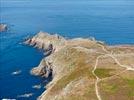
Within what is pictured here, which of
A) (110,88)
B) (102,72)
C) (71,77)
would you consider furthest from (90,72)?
(110,88)

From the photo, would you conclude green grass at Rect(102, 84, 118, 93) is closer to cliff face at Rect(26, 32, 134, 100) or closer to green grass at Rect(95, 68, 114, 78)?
cliff face at Rect(26, 32, 134, 100)

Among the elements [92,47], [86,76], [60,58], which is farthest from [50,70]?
[86,76]

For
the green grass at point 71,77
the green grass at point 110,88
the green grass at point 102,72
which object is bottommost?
the green grass at point 71,77

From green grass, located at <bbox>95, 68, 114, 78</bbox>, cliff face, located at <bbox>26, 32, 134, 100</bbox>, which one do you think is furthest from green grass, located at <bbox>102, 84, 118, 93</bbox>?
green grass, located at <bbox>95, 68, 114, 78</bbox>

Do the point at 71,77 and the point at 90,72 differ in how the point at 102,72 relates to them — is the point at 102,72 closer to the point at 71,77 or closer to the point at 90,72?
the point at 90,72

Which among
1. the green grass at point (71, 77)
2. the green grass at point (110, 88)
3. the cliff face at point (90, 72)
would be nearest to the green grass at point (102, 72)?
the cliff face at point (90, 72)

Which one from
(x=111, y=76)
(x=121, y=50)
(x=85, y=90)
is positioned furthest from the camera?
(x=121, y=50)

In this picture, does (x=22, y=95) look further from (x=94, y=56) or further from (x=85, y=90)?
(x=85, y=90)

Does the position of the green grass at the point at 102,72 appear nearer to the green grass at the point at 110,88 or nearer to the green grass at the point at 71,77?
the green grass at the point at 71,77
